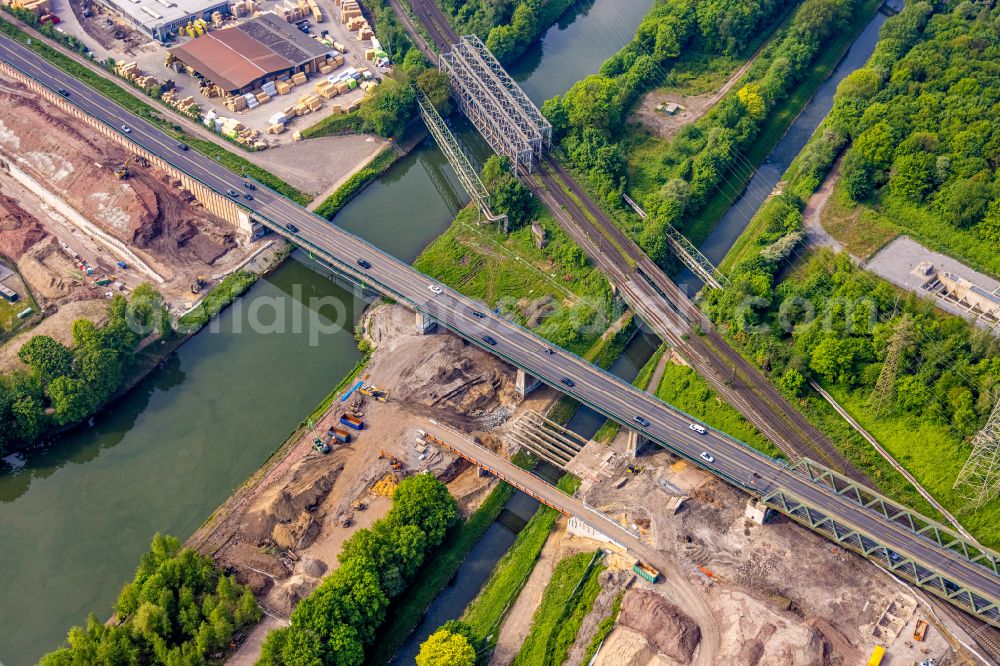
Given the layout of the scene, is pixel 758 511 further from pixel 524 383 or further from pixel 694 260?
pixel 694 260

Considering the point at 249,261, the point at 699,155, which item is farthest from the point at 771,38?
the point at 249,261

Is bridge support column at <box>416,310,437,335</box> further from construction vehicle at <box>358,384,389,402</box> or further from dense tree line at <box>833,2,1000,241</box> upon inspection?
dense tree line at <box>833,2,1000,241</box>

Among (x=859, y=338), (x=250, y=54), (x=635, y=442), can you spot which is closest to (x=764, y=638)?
(x=635, y=442)

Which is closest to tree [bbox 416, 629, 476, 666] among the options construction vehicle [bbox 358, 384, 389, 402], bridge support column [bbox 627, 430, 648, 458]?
bridge support column [bbox 627, 430, 648, 458]

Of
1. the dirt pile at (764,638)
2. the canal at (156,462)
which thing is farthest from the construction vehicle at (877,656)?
the canal at (156,462)

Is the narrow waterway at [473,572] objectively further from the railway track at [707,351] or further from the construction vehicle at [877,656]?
the construction vehicle at [877,656]
